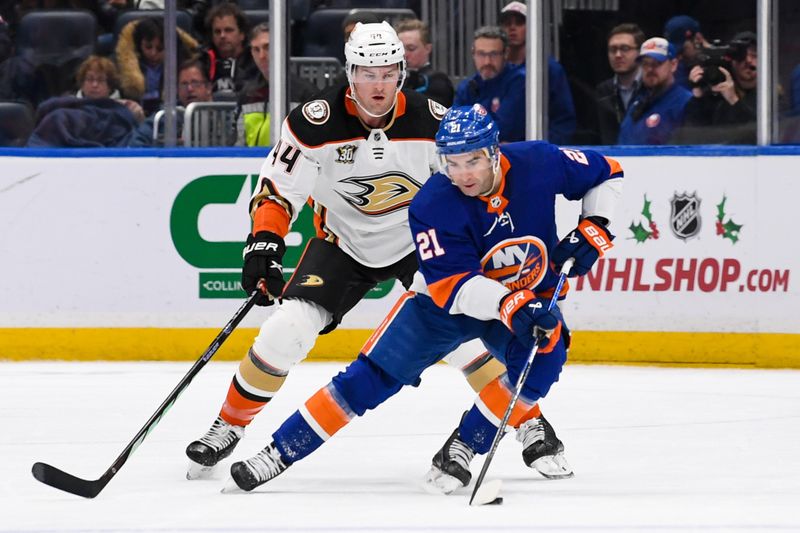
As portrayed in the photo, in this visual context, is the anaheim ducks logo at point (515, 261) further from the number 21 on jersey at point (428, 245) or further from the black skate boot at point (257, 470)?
the black skate boot at point (257, 470)

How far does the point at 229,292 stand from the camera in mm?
6234

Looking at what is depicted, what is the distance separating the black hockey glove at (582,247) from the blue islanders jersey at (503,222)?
33 mm

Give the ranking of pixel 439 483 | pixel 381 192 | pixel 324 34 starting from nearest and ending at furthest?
pixel 439 483 → pixel 381 192 → pixel 324 34

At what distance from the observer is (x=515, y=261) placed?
3.54 meters

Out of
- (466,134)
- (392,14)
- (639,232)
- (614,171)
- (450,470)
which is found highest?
(392,14)

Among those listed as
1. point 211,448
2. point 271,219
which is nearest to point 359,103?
point 271,219

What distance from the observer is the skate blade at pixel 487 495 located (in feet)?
10.9

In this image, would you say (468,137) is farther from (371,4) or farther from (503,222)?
(371,4)

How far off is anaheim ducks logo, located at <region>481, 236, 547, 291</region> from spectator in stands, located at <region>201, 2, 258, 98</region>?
3027mm

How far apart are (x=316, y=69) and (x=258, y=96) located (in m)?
0.27

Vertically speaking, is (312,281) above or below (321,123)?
below

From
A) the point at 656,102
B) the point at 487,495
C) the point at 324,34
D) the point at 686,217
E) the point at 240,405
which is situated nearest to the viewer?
the point at 487,495

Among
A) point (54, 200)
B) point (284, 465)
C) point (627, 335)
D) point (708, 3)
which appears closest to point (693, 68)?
point (708, 3)

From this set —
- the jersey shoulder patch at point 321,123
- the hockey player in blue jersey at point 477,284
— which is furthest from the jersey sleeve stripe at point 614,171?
the jersey shoulder patch at point 321,123
